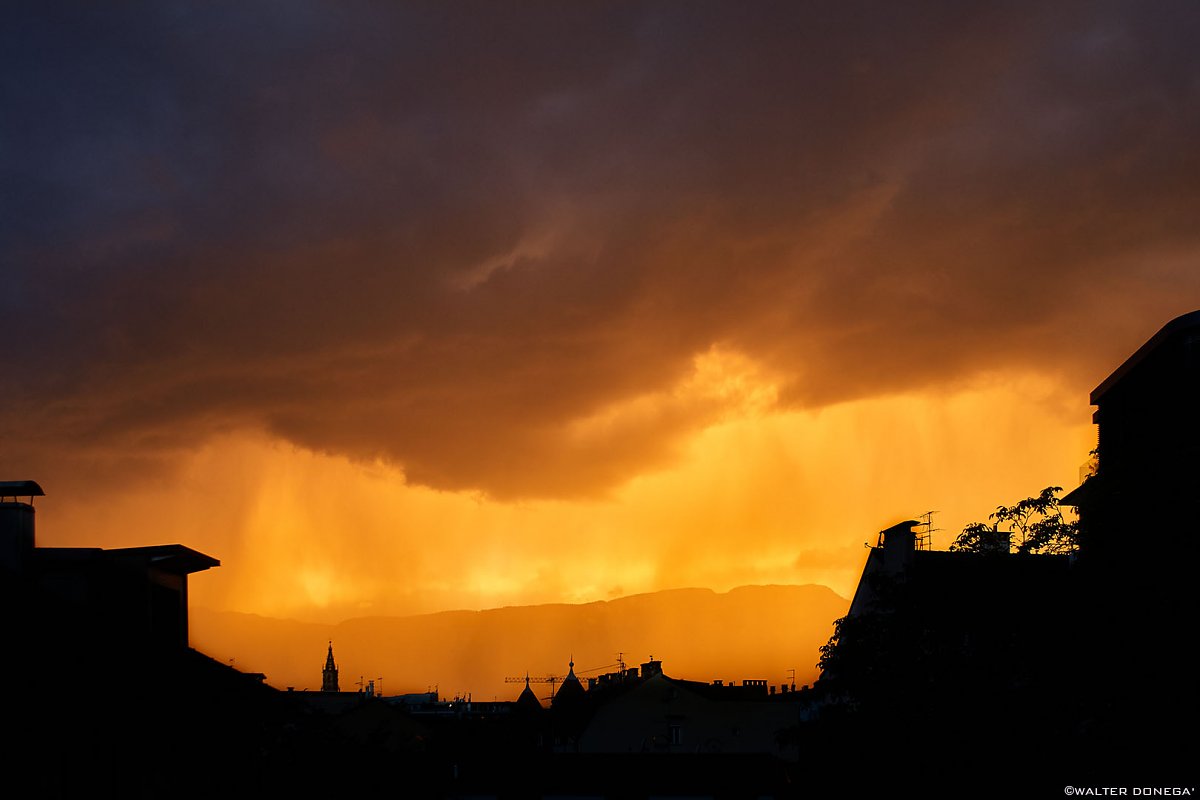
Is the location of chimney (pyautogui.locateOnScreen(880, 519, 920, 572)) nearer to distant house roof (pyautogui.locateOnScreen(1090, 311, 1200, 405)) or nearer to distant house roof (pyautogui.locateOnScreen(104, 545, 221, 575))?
distant house roof (pyautogui.locateOnScreen(1090, 311, 1200, 405))

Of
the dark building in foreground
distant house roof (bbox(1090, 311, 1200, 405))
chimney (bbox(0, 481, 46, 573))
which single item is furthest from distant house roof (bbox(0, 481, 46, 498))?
distant house roof (bbox(1090, 311, 1200, 405))

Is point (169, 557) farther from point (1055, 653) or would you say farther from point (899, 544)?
point (899, 544)

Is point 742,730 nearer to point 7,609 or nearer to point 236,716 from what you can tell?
point 236,716

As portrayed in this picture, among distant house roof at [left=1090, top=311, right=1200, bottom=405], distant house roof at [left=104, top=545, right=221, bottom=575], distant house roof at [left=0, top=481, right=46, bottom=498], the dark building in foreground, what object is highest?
distant house roof at [left=1090, top=311, right=1200, bottom=405]

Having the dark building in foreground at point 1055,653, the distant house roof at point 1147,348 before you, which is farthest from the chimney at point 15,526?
the distant house roof at point 1147,348

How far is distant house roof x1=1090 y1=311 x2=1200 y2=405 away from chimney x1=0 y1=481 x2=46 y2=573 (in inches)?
1515

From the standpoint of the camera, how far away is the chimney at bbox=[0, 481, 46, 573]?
30016mm

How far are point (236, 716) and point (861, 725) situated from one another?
15787 millimetres

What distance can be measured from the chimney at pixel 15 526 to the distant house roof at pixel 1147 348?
38488 mm

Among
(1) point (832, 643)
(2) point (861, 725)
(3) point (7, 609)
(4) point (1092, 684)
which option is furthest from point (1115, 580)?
(3) point (7, 609)

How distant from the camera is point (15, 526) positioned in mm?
30125

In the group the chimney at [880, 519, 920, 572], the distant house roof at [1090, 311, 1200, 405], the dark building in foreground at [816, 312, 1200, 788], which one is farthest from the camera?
the chimney at [880, 519, 920, 572]

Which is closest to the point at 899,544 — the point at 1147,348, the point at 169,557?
the point at 1147,348

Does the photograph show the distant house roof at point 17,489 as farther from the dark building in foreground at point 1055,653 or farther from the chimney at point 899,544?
the chimney at point 899,544
